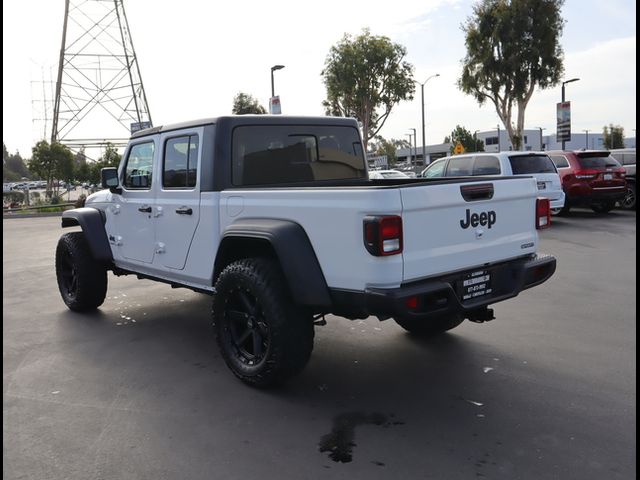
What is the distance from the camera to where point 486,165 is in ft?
42.4

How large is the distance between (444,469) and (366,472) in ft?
1.31

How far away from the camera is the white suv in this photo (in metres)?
12.7

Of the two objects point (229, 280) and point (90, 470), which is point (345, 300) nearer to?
point (229, 280)

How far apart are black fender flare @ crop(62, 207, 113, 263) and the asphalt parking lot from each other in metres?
0.73

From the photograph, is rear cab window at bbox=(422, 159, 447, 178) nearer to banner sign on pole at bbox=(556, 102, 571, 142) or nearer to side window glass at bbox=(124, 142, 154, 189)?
side window glass at bbox=(124, 142, 154, 189)

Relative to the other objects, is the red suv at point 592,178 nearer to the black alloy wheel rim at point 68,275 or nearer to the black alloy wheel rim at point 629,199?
the black alloy wheel rim at point 629,199

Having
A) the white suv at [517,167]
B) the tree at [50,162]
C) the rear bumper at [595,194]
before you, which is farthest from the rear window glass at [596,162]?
the tree at [50,162]

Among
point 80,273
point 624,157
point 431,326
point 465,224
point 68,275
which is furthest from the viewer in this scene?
point 624,157

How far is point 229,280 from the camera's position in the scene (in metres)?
4.08

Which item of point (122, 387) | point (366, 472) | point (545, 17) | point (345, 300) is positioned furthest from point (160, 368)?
point (545, 17)

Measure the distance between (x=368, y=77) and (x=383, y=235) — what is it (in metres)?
29.6

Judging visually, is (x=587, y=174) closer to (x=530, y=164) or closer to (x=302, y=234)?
(x=530, y=164)

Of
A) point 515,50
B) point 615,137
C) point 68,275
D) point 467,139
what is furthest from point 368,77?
point 615,137

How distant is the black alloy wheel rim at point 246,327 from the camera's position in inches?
158
